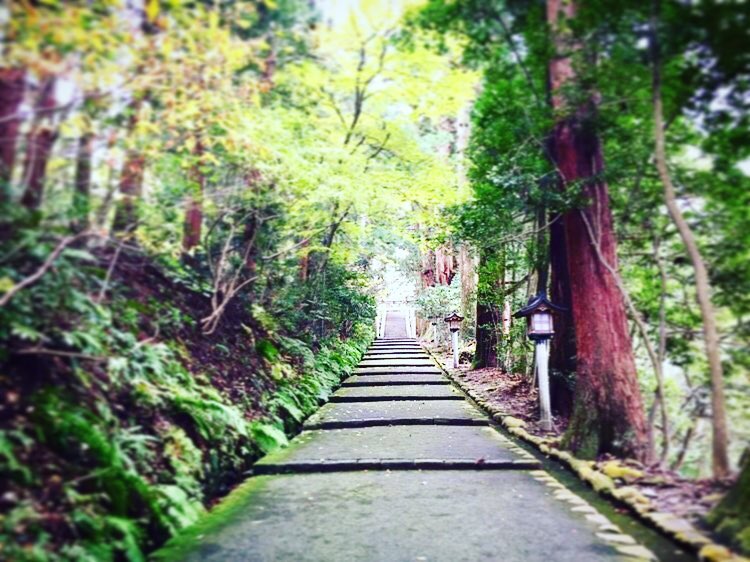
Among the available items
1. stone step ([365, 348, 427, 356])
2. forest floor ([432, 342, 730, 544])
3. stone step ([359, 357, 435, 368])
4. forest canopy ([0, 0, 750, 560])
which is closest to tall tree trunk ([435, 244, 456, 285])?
stone step ([365, 348, 427, 356])

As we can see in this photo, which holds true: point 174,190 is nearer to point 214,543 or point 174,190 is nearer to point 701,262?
point 214,543

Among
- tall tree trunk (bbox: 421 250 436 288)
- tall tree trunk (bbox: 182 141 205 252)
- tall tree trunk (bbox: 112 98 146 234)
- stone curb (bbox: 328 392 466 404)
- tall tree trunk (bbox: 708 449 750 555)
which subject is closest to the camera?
tall tree trunk (bbox: 708 449 750 555)

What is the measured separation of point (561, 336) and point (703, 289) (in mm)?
3857

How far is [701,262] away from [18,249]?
5.16m

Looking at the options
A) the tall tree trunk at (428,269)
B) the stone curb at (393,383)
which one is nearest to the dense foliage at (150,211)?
the stone curb at (393,383)

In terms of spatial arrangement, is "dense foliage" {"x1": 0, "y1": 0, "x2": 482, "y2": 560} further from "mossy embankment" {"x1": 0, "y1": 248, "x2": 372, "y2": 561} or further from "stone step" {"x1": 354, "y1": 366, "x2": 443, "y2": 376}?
"stone step" {"x1": 354, "y1": 366, "x2": 443, "y2": 376}

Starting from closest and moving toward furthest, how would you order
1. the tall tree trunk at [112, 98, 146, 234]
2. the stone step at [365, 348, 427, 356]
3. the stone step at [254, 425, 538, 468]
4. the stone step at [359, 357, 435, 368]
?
the tall tree trunk at [112, 98, 146, 234], the stone step at [254, 425, 538, 468], the stone step at [359, 357, 435, 368], the stone step at [365, 348, 427, 356]

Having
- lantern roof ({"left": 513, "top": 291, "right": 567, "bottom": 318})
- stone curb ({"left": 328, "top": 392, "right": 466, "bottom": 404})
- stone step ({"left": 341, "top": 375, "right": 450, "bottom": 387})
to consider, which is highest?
lantern roof ({"left": 513, "top": 291, "right": 567, "bottom": 318})

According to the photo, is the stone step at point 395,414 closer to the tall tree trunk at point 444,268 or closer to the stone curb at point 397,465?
the stone curb at point 397,465

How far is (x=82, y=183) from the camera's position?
11.5 feet

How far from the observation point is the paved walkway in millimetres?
3820

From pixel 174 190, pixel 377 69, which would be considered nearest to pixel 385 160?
pixel 377 69

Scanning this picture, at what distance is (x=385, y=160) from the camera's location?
836cm

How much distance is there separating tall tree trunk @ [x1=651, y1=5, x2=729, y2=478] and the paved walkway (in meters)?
1.06
